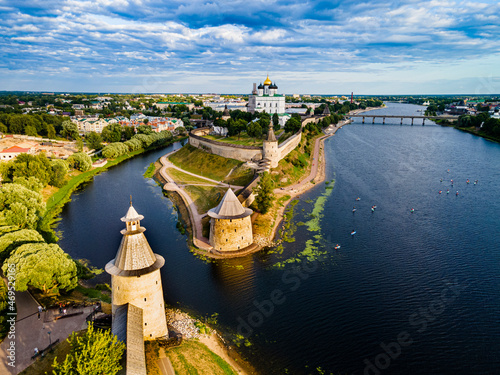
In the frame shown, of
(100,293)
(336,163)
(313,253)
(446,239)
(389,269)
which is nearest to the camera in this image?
(100,293)

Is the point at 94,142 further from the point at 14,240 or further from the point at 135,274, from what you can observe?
the point at 135,274

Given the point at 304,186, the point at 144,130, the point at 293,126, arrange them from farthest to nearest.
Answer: the point at 144,130, the point at 293,126, the point at 304,186

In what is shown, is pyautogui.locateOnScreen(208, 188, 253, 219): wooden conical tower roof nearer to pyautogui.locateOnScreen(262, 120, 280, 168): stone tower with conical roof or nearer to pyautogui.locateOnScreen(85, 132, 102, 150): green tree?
pyautogui.locateOnScreen(262, 120, 280, 168): stone tower with conical roof

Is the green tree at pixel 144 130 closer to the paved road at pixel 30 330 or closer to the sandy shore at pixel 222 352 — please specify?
the paved road at pixel 30 330

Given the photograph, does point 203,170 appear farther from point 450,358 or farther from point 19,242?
point 450,358

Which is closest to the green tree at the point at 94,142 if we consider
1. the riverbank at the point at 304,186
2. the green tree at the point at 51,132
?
the green tree at the point at 51,132

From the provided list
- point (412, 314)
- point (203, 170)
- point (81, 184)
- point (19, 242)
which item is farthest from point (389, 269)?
point (81, 184)

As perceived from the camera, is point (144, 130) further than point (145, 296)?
Yes

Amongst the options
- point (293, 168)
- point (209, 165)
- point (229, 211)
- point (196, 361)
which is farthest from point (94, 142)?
point (196, 361)
